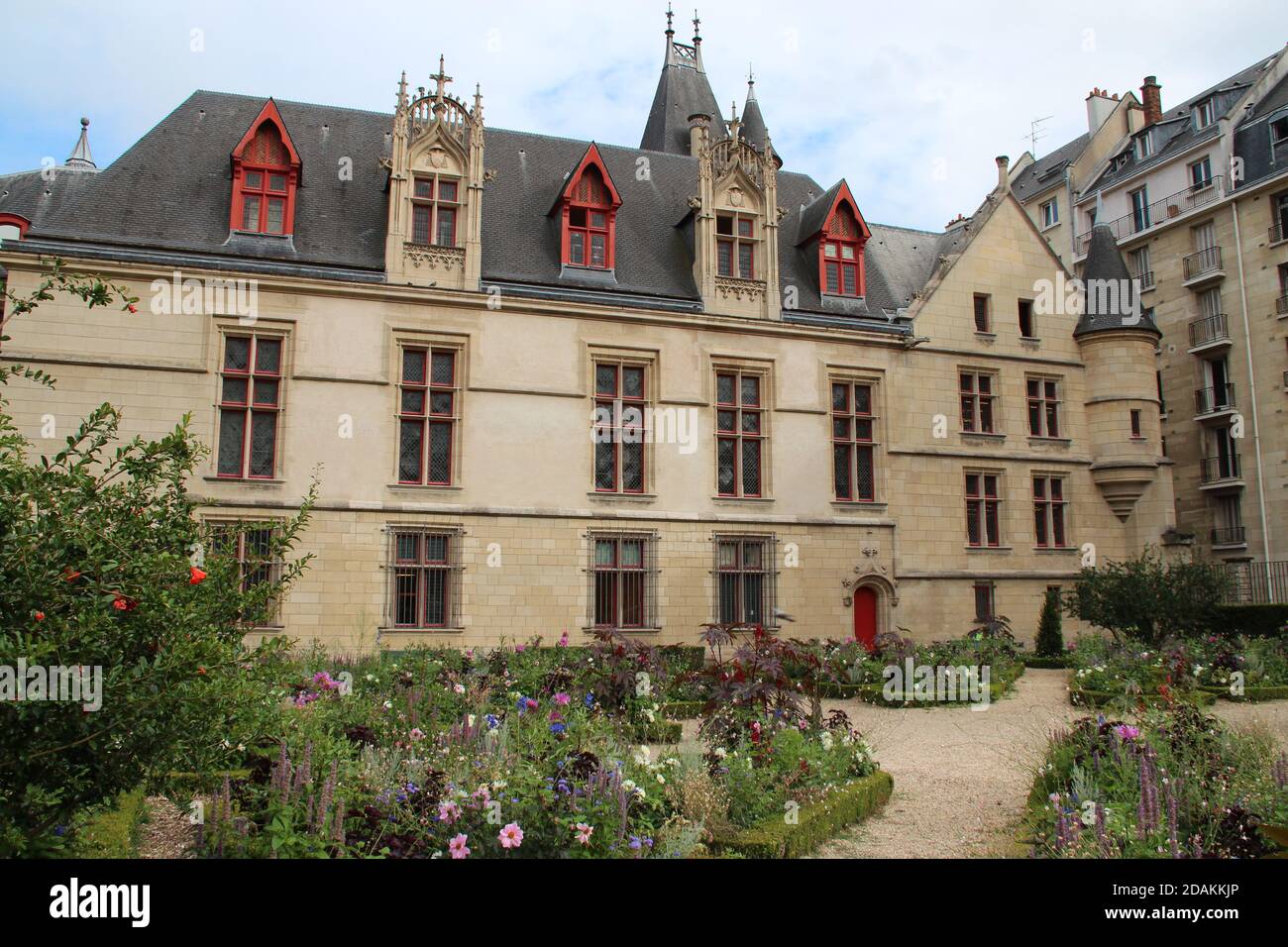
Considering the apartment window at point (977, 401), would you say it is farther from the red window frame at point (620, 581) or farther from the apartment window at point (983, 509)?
the red window frame at point (620, 581)

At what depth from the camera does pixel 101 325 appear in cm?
1791

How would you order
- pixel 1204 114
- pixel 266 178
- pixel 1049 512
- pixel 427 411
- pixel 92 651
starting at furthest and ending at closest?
pixel 1204 114
pixel 1049 512
pixel 266 178
pixel 427 411
pixel 92 651

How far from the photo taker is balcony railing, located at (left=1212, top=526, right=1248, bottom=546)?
30.2m

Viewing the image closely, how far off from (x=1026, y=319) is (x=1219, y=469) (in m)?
11.4

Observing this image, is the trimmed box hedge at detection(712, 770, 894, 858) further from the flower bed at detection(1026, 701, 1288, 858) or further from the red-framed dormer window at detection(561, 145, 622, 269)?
the red-framed dormer window at detection(561, 145, 622, 269)

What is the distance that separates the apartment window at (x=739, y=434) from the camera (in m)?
21.4

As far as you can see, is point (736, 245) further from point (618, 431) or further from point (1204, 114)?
point (1204, 114)

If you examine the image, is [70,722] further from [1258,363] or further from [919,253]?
[1258,363]

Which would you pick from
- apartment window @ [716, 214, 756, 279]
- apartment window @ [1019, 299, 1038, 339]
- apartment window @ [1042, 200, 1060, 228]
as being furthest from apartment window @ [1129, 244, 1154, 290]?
apartment window @ [716, 214, 756, 279]

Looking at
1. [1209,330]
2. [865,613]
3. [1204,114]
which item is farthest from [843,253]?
[1204,114]

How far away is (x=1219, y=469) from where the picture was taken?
31250mm

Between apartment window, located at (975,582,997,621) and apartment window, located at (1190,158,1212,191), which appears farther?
apartment window, located at (1190,158,1212,191)

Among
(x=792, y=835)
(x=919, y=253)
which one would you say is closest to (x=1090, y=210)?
(x=919, y=253)

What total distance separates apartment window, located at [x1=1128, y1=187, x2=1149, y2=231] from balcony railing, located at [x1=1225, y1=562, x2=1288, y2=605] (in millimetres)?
12566
